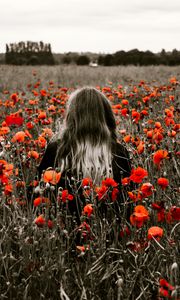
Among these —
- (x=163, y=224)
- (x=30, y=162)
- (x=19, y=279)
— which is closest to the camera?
(x=19, y=279)

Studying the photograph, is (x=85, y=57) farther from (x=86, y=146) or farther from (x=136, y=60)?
(x=86, y=146)

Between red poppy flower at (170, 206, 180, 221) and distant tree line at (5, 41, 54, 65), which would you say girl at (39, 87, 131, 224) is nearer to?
red poppy flower at (170, 206, 180, 221)

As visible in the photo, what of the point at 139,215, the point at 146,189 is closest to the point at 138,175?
the point at 146,189

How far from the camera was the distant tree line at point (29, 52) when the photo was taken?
28442mm

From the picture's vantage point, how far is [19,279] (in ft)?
7.89

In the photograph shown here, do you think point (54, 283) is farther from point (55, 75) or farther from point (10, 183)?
point (55, 75)

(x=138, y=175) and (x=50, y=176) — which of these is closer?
(x=138, y=175)

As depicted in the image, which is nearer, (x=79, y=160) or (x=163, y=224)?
(x=163, y=224)

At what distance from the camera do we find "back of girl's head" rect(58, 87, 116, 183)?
2977 millimetres

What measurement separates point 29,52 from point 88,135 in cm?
2936

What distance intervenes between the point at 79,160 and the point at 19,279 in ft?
2.83

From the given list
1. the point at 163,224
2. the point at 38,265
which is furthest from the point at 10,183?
the point at 163,224

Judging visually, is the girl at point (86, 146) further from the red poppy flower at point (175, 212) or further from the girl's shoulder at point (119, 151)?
the red poppy flower at point (175, 212)

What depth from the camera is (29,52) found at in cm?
3158
